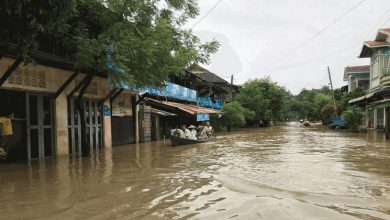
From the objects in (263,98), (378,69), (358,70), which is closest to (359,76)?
(358,70)

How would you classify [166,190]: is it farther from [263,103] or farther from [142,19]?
[263,103]

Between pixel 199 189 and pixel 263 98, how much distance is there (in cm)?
4714

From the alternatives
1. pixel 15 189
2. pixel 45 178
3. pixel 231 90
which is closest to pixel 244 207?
pixel 15 189

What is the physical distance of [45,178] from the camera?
10195mm

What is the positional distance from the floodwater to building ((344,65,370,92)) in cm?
3494

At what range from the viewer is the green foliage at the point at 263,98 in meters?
49.7

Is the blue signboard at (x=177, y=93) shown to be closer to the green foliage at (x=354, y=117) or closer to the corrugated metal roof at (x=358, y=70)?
the green foliage at (x=354, y=117)

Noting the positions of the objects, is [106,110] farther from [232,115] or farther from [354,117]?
[354,117]

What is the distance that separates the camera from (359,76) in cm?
4738

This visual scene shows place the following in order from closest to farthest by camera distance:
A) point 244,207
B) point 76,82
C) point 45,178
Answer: point 244,207
point 45,178
point 76,82

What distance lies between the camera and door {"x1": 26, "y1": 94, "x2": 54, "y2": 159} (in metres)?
14.3

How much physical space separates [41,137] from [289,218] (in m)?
11.4

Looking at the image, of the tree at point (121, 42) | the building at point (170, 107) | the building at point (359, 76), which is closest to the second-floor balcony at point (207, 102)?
the building at point (170, 107)

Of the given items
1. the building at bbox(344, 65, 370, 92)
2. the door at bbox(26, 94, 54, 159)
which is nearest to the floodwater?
the door at bbox(26, 94, 54, 159)
